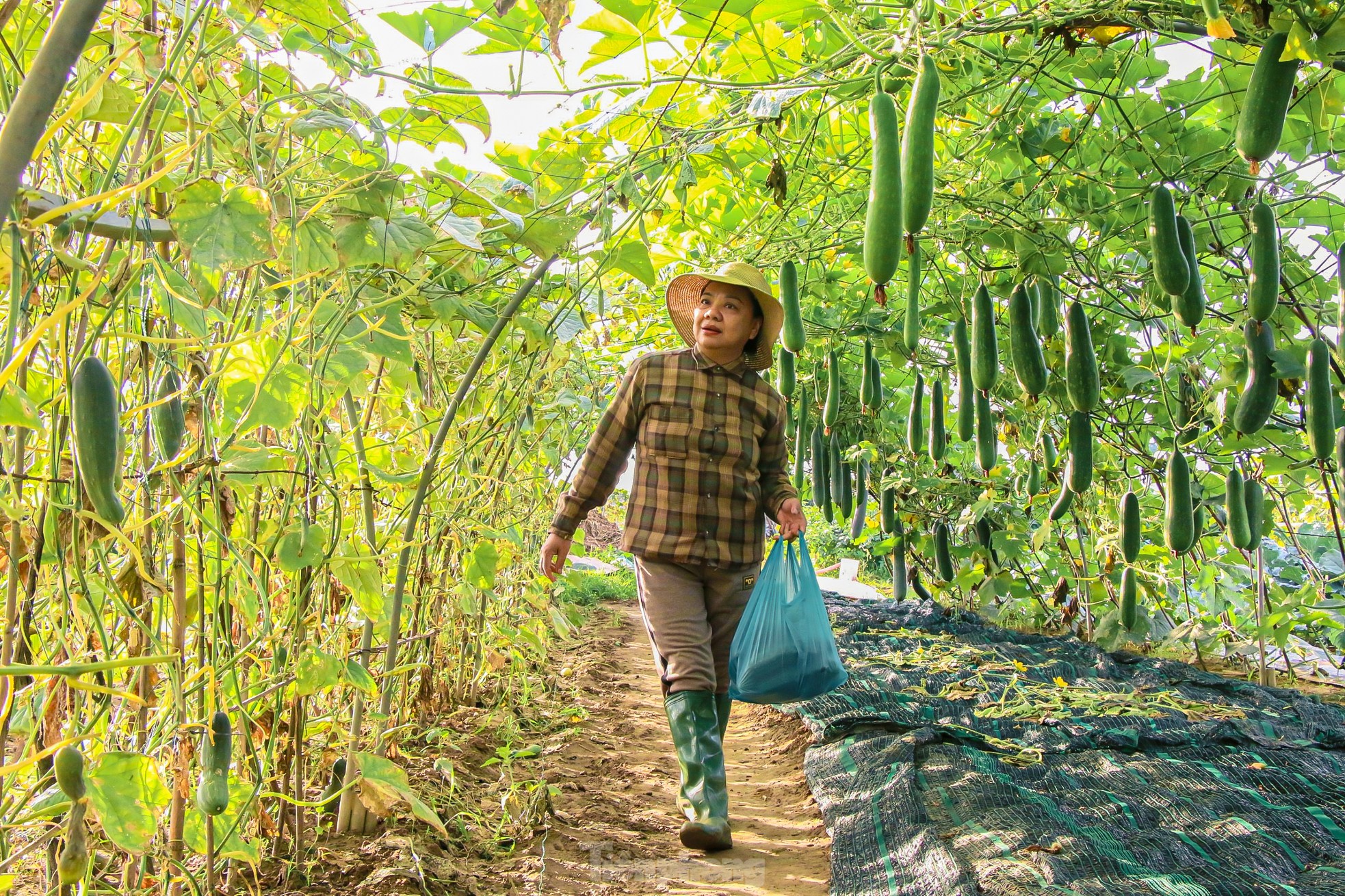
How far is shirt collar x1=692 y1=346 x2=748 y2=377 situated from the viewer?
314 cm

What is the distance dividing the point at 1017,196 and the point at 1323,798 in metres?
2.17

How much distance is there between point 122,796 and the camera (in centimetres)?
116

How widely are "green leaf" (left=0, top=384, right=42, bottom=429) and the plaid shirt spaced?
185 centimetres

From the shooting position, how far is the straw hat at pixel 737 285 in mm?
3090

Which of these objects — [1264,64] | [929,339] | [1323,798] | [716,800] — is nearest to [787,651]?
[716,800]

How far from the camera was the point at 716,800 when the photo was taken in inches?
105

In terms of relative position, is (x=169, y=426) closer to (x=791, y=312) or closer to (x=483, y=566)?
(x=483, y=566)

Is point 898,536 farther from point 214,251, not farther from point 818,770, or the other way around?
point 214,251

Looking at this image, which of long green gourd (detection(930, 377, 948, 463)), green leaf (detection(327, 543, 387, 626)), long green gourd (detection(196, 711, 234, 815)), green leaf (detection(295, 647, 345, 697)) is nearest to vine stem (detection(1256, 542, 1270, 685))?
long green gourd (detection(930, 377, 948, 463))

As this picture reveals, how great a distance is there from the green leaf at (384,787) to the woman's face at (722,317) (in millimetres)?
1714

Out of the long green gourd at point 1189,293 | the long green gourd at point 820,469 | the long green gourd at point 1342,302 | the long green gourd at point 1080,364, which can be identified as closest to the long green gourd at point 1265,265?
the long green gourd at point 1189,293

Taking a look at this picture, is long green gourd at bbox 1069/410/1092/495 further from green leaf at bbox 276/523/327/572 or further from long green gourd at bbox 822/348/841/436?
green leaf at bbox 276/523/327/572

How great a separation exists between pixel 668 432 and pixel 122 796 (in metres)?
2.05

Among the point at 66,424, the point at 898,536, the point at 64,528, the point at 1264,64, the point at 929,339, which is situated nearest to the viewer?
the point at 66,424
